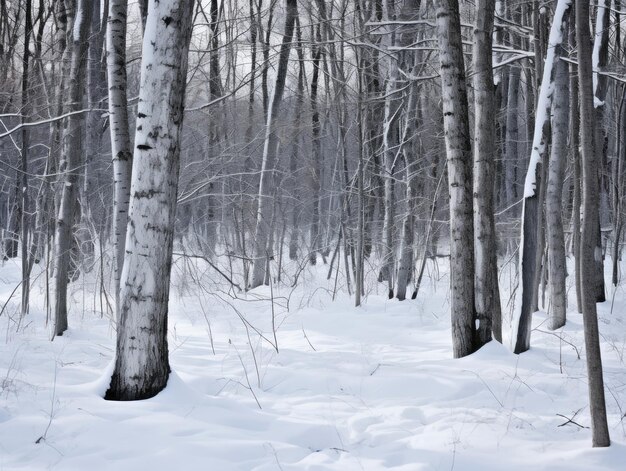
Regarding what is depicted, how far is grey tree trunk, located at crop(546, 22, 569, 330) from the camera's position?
23.4ft

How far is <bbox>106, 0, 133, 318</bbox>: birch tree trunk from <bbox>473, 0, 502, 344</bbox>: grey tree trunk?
337cm

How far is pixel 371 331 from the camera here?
7.29 metres

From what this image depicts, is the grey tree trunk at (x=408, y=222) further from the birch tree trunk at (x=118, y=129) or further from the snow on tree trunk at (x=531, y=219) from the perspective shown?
the birch tree trunk at (x=118, y=129)

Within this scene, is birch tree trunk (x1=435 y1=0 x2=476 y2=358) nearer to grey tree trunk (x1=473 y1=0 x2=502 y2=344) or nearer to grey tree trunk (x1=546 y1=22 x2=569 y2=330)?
grey tree trunk (x1=473 y1=0 x2=502 y2=344)

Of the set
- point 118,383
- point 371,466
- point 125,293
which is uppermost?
point 125,293

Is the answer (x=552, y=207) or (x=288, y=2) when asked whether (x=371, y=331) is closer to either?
(x=552, y=207)

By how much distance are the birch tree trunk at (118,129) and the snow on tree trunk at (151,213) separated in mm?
1612

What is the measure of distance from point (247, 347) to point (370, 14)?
710 cm

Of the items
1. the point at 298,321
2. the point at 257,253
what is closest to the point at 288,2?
the point at 257,253

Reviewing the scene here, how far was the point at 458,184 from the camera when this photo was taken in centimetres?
516

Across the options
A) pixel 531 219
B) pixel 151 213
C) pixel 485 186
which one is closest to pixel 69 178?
pixel 151 213

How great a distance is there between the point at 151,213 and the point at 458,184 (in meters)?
2.86

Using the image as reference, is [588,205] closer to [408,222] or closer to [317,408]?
[317,408]

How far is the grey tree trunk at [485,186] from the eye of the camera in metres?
5.25
